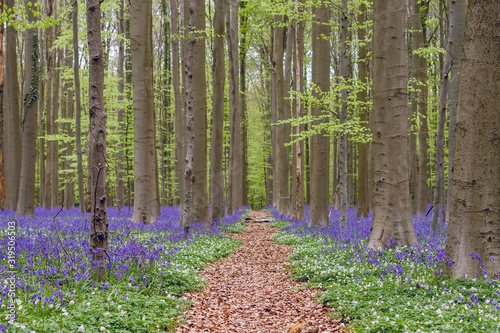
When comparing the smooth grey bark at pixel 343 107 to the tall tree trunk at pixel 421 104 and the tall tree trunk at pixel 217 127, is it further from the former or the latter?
the tall tree trunk at pixel 421 104

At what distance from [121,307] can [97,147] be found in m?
2.43

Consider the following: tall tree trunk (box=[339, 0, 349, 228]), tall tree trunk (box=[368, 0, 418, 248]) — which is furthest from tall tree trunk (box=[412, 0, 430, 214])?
tall tree trunk (box=[368, 0, 418, 248])

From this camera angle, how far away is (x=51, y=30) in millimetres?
25859

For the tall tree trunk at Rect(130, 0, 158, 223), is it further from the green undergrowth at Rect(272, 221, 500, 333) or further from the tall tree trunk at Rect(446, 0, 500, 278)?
the tall tree trunk at Rect(446, 0, 500, 278)

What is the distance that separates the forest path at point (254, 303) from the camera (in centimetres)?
514

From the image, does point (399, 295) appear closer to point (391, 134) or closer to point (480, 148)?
point (480, 148)

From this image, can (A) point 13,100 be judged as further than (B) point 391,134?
Yes

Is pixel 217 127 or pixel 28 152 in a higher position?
pixel 217 127

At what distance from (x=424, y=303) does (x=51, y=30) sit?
96.6 feet

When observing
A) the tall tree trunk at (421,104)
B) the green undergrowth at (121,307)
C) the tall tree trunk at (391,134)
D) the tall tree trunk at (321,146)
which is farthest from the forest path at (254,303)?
the tall tree trunk at (421,104)

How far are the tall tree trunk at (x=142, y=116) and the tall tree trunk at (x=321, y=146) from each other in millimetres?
6435

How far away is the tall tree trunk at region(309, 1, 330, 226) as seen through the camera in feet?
46.4

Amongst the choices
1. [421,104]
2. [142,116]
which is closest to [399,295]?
[142,116]

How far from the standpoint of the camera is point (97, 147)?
5.52m
